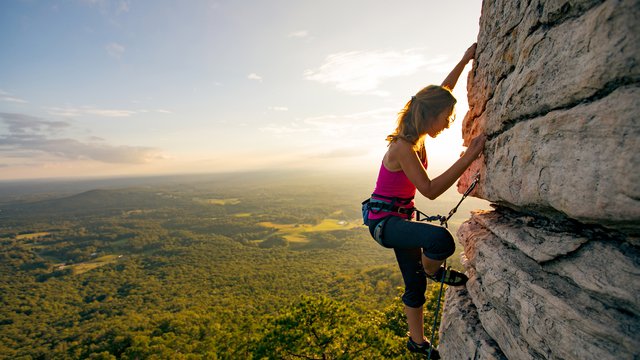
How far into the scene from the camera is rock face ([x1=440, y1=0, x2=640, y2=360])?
81.8 inches

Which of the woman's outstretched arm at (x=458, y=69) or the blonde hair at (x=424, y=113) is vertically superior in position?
the woman's outstretched arm at (x=458, y=69)

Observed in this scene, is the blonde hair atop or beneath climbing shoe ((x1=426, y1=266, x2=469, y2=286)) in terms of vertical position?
atop

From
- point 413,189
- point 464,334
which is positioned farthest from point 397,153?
point 464,334

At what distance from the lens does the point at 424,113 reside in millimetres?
3457

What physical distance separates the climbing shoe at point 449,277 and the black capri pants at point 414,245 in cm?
17

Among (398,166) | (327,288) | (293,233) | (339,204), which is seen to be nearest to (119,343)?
(327,288)

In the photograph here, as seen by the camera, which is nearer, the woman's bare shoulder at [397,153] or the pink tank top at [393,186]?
the woman's bare shoulder at [397,153]

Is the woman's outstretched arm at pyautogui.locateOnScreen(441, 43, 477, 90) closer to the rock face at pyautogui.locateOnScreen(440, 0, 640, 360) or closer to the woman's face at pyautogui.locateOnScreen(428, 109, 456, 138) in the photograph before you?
the rock face at pyautogui.locateOnScreen(440, 0, 640, 360)

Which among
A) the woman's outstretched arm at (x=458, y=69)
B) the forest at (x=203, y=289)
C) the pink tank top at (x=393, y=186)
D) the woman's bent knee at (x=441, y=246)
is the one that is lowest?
the forest at (x=203, y=289)

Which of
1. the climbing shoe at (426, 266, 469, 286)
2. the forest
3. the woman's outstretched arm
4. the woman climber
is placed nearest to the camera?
the woman climber

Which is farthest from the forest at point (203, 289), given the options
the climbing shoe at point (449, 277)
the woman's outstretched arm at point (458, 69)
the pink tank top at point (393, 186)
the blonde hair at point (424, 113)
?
the blonde hair at point (424, 113)

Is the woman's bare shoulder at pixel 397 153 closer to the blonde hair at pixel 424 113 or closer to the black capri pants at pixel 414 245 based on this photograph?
the blonde hair at pixel 424 113

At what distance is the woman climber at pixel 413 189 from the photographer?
327cm

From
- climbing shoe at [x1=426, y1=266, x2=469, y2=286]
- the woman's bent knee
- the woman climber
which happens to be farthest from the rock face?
the woman's bent knee
